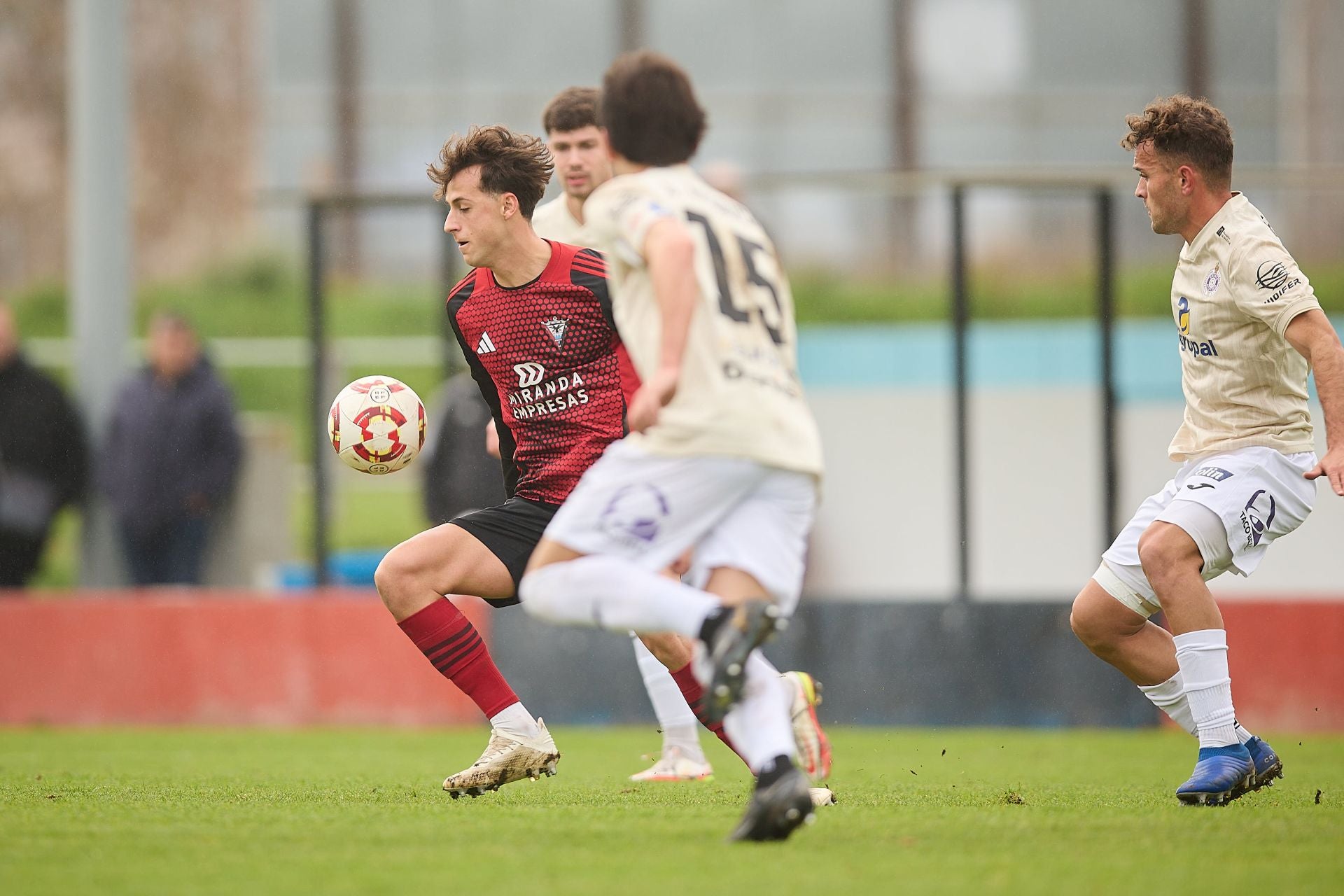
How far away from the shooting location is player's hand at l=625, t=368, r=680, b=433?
431 cm

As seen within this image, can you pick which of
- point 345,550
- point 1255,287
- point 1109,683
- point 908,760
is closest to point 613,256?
point 1255,287

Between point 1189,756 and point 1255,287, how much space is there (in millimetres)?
3108

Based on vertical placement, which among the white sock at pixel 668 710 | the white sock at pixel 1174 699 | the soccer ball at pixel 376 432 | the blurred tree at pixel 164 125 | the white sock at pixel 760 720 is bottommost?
the white sock at pixel 668 710

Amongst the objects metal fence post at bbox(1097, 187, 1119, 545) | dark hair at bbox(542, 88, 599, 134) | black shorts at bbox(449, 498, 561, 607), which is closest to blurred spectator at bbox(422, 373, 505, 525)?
dark hair at bbox(542, 88, 599, 134)

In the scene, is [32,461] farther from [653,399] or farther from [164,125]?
[164,125]

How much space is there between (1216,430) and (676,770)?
7.83 feet

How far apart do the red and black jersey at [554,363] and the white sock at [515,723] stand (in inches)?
27.7

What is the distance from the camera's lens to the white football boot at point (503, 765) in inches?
223

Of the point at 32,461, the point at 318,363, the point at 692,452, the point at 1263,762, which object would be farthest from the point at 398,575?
the point at 32,461

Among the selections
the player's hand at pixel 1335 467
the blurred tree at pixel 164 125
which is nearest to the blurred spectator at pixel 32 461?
the player's hand at pixel 1335 467

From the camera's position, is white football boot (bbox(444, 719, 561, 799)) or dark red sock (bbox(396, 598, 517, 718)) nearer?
white football boot (bbox(444, 719, 561, 799))

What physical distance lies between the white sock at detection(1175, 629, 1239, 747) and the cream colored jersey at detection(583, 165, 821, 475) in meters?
1.72

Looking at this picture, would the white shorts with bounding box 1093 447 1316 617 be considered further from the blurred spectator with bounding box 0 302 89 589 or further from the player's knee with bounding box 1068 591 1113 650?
the blurred spectator with bounding box 0 302 89 589

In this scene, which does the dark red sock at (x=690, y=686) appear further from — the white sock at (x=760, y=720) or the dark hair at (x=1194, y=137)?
the dark hair at (x=1194, y=137)
